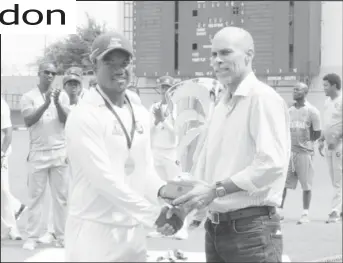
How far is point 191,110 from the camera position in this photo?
10.2 feet

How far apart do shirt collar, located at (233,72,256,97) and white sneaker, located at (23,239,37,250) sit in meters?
2.93

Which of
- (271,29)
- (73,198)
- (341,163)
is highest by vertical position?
(271,29)

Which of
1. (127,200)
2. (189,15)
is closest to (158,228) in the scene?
(127,200)

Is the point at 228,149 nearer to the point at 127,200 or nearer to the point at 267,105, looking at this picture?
the point at 267,105

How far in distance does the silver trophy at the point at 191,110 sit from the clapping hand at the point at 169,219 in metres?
0.49

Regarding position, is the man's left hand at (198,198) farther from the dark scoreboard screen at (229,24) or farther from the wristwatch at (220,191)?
the dark scoreboard screen at (229,24)

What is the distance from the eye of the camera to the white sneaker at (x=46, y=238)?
502cm

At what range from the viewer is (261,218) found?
2.37 metres

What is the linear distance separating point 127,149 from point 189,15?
24.0 ft

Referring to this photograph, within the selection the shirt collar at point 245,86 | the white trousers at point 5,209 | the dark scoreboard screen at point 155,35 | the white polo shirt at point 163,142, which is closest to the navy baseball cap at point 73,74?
the white polo shirt at point 163,142

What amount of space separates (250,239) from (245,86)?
522 millimetres

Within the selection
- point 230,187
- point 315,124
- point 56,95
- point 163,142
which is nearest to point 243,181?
point 230,187

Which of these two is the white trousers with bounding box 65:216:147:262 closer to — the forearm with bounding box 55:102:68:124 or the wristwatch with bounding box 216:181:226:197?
the wristwatch with bounding box 216:181:226:197

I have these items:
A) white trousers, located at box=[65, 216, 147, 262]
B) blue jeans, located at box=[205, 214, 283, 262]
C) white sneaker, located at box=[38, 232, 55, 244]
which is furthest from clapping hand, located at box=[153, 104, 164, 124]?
white trousers, located at box=[65, 216, 147, 262]
